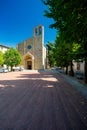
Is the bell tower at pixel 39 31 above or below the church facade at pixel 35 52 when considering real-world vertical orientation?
above

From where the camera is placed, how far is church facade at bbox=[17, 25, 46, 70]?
52.9 metres

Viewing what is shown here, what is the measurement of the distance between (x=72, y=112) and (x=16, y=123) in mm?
2308

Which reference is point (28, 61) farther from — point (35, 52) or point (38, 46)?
point (38, 46)

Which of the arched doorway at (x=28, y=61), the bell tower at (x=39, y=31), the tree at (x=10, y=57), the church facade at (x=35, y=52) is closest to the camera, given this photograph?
the tree at (x=10, y=57)

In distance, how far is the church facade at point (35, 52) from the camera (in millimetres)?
52906

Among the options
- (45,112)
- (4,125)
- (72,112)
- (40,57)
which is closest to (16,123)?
(4,125)

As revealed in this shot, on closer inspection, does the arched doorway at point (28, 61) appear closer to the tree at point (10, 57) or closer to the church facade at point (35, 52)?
the church facade at point (35, 52)

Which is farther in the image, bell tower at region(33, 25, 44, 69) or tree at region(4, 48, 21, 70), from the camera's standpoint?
bell tower at region(33, 25, 44, 69)

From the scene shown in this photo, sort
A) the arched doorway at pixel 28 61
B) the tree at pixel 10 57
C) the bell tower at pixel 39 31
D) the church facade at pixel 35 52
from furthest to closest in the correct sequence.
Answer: the arched doorway at pixel 28 61 < the church facade at pixel 35 52 < the bell tower at pixel 39 31 < the tree at pixel 10 57

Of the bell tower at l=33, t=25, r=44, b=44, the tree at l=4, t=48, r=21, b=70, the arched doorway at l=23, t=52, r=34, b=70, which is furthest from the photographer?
the arched doorway at l=23, t=52, r=34, b=70

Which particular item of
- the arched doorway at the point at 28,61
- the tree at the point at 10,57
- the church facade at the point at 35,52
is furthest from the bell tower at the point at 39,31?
the tree at the point at 10,57

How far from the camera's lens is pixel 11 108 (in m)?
6.18

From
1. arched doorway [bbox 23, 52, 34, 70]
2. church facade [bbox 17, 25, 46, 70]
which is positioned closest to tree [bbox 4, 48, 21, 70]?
arched doorway [bbox 23, 52, 34, 70]

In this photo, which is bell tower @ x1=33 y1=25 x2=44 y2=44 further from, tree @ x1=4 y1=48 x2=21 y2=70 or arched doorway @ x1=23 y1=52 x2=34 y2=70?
tree @ x1=4 y1=48 x2=21 y2=70
